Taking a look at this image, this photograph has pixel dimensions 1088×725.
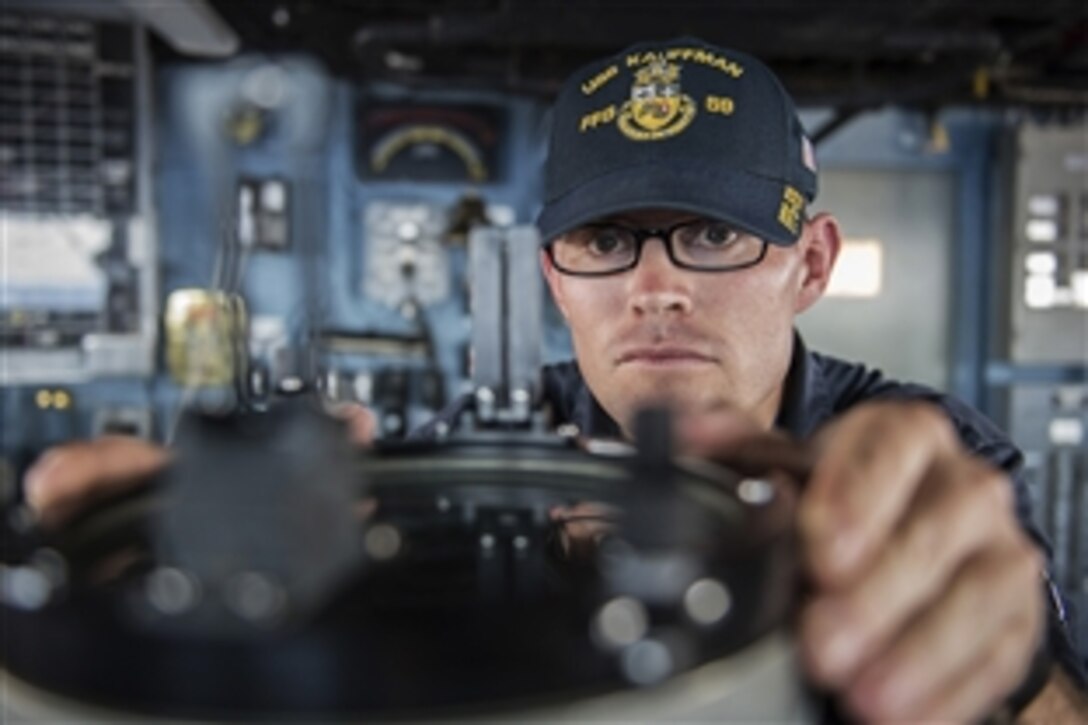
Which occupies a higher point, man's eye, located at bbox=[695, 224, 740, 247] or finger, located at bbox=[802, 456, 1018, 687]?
man's eye, located at bbox=[695, 224, 740, 247]

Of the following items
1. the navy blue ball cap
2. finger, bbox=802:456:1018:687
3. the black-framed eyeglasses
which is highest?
the navy blue ball cap

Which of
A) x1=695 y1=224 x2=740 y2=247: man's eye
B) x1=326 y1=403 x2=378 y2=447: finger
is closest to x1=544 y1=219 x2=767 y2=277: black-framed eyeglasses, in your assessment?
x1=695 y1=224 x2=740 y2=247: man's eye

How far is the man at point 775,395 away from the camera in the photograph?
228mm

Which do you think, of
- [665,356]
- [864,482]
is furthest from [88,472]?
[665,356]

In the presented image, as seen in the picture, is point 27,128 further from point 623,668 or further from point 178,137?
point 623,668

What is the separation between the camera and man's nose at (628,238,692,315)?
71cm

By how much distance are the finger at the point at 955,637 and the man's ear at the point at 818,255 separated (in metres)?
0.69

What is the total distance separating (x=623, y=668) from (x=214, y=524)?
9cm

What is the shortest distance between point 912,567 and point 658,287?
19.8 inches

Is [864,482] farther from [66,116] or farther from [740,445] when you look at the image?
[66,116]

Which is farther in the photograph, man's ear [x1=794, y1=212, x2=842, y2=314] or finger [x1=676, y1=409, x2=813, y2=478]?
man's ear [x1=794, y1=212, x2=842, y2=314]

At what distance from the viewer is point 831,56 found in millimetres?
2082

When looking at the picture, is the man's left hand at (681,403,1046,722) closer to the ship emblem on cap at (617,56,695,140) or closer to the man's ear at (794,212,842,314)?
the ship emblem on cap at (617,56,695,140)

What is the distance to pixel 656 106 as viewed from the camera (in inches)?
31.6
